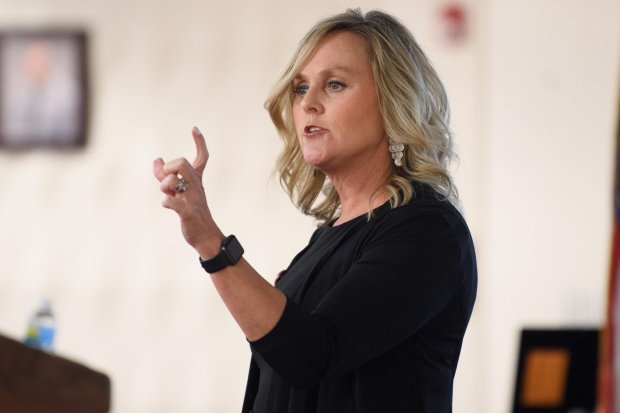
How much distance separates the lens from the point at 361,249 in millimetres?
1500

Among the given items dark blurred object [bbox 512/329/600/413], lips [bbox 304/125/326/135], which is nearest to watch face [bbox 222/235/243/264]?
lips [bbox 304/125/326/135]

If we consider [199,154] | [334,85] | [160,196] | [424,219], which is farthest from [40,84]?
[424,219]

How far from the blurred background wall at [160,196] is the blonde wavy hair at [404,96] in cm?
292

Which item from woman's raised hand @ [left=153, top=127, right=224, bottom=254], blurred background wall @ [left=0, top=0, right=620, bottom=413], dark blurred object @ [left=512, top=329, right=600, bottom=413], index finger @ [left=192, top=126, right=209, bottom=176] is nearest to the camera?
woman's raised hand @ [left=153, top=127, right=224, bottom=254]

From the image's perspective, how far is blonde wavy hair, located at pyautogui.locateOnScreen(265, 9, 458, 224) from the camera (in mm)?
1584

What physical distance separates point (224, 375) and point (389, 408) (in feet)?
11.0

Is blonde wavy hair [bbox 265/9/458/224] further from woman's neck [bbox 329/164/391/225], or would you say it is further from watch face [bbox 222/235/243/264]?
watch face [bbox 222/235/243/264]

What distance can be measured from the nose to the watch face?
37 centimetres

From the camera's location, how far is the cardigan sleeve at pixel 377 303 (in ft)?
4.22

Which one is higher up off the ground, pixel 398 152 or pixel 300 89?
pixel 300 89

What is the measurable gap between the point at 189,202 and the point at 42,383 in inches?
14.0

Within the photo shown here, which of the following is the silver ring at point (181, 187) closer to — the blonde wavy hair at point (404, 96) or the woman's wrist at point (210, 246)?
the woman's wrist at point (210, 246)

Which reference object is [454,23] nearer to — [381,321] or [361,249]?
[361,249]

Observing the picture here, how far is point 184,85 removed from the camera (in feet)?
15.7
